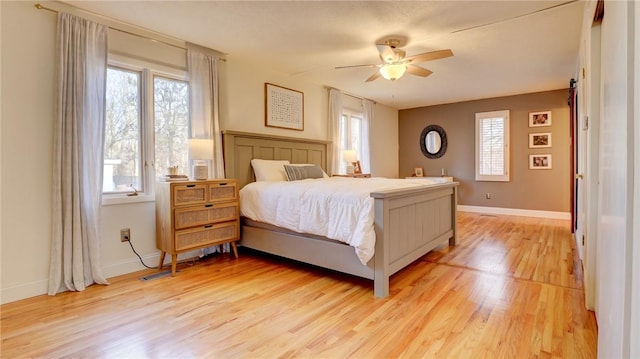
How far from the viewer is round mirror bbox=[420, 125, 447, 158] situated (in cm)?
707

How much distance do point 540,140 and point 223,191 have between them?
19.5 feet

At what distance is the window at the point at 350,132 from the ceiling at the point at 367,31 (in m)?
1.26

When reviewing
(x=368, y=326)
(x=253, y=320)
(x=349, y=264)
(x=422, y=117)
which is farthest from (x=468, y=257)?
(x=422, y=117)

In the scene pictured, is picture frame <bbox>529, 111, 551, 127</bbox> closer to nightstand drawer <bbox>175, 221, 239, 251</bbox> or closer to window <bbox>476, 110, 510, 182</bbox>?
window <bbox>476, 110, 510, 182</bbox>

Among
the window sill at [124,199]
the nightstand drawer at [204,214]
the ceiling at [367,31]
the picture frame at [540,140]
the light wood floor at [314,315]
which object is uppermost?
the ceiling at [367,31]

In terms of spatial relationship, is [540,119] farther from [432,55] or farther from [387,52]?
[387,52]

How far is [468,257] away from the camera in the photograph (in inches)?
136

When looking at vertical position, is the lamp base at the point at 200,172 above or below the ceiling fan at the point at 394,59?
below

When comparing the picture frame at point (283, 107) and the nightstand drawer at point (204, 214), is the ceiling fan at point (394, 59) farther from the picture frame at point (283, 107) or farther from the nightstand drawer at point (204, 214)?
the nightstand drawer at point (204, 214)

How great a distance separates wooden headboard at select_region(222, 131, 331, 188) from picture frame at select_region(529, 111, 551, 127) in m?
4.19

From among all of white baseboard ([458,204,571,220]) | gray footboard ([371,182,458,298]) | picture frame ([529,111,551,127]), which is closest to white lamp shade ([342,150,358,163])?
gray footboard ([371,182,458,298])

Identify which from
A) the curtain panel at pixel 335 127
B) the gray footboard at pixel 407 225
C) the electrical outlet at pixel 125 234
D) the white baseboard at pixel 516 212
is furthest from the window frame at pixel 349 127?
the electrical outlet at pixel 125 234

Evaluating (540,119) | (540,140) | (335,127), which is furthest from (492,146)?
(335,127)

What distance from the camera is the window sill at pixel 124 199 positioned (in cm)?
297
